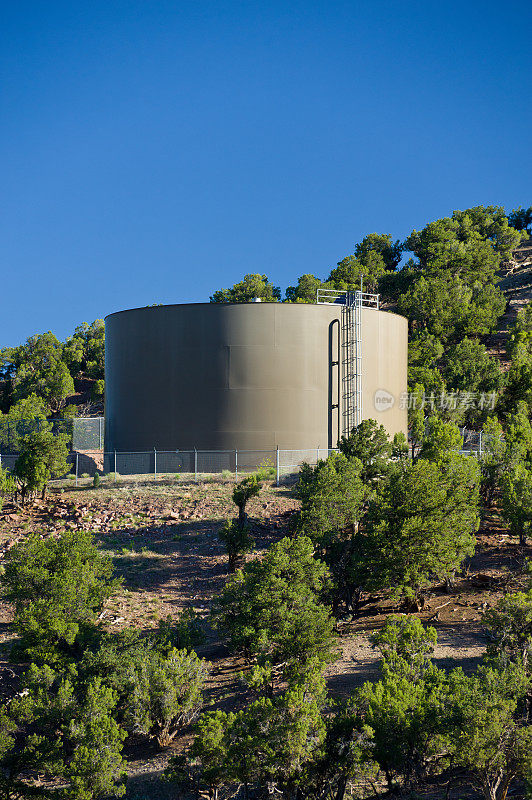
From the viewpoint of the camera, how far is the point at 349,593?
20125 mm

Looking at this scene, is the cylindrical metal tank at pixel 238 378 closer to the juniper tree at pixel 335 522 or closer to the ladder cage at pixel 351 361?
the ladder cage at pixel 351 361

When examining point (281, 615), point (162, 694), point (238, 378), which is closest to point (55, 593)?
point (162, 694)

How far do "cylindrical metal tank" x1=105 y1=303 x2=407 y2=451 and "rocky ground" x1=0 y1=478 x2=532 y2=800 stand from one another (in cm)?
416

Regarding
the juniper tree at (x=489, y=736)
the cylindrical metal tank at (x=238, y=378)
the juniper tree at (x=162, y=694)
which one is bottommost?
the juniper tree at (x=162, y=694)

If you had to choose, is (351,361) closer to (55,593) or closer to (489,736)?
(55,593)

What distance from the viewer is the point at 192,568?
919 inches

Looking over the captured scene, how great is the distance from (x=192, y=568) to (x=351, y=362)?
15831 millimetres

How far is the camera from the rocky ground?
16.4m

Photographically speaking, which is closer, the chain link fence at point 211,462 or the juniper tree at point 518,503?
the juniper tree at point 518,503

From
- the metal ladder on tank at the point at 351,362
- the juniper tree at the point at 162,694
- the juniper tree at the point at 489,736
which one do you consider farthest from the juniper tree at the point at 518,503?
the metal ladder on tank at the point at 351,362

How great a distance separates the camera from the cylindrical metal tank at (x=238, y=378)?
32844 millimetres

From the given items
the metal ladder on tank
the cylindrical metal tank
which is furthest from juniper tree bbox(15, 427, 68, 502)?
the metal ladder on tank

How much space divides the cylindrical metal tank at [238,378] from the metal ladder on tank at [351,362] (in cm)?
34

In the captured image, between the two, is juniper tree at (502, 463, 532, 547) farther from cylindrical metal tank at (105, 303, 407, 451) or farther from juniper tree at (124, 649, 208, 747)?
cylindrical metal tank at (105, 303, 407, 451)
